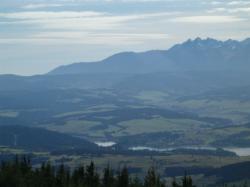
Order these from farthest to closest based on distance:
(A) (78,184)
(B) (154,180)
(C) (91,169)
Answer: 1. (C) (91,169)
2. (A) (78,184)
3. (B) (154,180)

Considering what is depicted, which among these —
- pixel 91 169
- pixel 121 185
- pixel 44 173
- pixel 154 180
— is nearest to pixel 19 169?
pixel 44 173

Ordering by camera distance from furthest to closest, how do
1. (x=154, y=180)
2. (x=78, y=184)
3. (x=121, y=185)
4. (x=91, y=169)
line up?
(x=91, y=169)
(x=121, y=185)
(x=78, y=184)
(x=154, y=180)

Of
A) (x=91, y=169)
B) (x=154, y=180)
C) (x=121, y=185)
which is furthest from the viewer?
(x=91, y=169)

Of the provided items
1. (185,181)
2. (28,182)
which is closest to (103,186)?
(28,182)

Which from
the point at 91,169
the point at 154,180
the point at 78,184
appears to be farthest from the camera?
the point at 91,169

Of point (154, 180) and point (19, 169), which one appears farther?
point (19, 169)

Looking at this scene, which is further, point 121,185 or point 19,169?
point 19,169

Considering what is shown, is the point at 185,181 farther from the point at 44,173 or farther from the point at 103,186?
the point at 44,173

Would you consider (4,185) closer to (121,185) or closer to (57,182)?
(57,182)

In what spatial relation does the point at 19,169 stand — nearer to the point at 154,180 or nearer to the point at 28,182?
the point at 28,182
